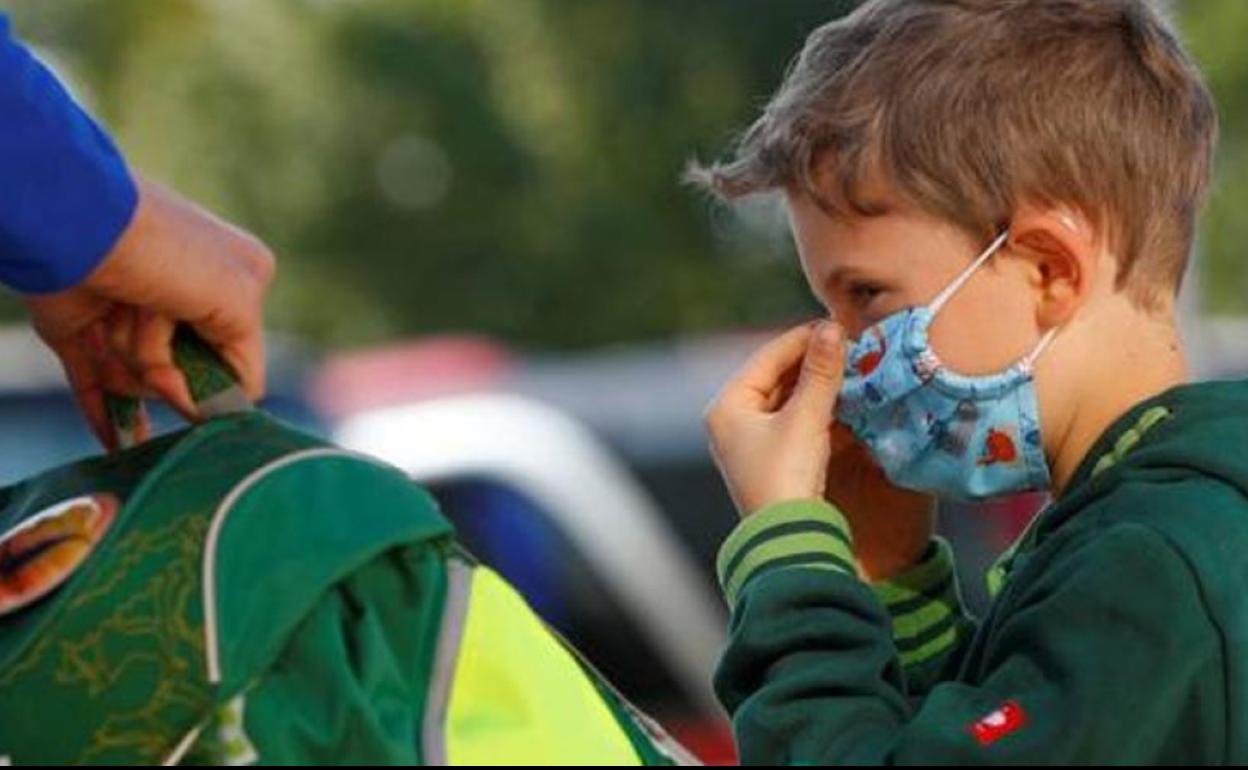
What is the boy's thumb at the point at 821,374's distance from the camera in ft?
10.6

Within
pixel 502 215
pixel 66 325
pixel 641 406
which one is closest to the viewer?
pixel 66 325

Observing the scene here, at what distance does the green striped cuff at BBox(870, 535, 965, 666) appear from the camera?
347cm

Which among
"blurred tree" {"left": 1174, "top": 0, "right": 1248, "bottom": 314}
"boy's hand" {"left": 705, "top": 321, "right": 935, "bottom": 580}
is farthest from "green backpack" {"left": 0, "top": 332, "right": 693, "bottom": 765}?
"blurred tree" {"left": 1174, "top": 0, "right": 1248, "bottom": 314}

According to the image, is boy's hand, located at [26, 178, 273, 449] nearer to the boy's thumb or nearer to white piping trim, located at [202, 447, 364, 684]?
white piping trim, located at [202, 447, 364, 684]

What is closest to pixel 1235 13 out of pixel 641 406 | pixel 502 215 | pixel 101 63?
pixel 502 215

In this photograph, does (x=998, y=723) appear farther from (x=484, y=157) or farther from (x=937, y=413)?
(x=484, y=157)

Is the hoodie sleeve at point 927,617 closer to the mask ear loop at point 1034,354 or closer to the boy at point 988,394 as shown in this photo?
the boy at point 988,394

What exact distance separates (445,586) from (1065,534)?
25.3 inches

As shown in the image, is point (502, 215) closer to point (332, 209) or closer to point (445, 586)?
point (332, 209)

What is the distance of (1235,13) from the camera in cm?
2427

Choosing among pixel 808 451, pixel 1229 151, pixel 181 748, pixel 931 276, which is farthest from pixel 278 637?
pixel 1229 151

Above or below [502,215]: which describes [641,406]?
above

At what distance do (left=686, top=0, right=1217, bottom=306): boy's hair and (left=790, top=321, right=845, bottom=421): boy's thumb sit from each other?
13 cm

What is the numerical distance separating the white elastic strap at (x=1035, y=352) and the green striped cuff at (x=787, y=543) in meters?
0.23
